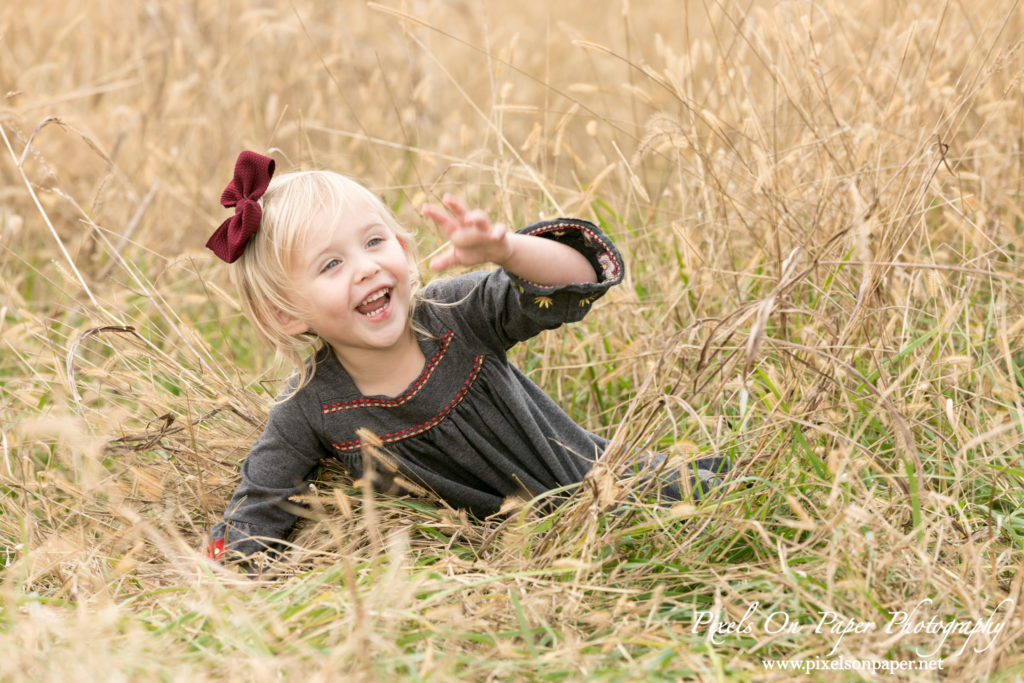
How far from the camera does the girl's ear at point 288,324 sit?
2.08 m

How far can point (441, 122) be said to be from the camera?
4.74 meters

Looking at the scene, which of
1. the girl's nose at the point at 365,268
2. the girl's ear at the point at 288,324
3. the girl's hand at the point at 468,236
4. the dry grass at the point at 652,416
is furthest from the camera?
the girl's ear at the point at 288,324

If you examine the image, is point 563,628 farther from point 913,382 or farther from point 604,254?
point 913,382

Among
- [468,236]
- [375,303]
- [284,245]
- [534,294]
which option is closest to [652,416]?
[534,294]

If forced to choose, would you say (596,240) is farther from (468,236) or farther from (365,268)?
(365,268)

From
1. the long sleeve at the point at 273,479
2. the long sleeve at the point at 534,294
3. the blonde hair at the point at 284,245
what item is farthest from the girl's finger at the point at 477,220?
the long sleeve at the point at 273,479

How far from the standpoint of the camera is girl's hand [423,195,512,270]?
5.83ft

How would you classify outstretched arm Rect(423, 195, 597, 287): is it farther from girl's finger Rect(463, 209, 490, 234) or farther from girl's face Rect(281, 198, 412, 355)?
girl's face Rect(281, 198, 412, 355)

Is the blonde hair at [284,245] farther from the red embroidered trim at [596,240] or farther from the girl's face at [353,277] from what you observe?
the red embroidered trim at [596,240]

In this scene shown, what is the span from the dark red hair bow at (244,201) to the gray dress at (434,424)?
0.97ft

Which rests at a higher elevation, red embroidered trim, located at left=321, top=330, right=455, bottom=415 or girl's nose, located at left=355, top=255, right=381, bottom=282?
girl's nose, located at left=355, top=255, right=381, bottom=282

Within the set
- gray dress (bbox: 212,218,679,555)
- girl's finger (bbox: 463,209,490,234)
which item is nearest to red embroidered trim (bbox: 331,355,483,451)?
gray dress (bbox: 212,218,679,555)

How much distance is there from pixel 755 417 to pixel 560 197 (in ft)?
4.06

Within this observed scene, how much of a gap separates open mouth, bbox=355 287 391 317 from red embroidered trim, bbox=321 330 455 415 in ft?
0.55
